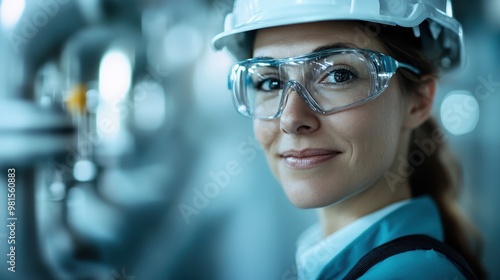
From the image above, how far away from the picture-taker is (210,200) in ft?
7.45

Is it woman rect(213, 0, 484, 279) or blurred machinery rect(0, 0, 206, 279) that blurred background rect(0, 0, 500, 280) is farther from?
woman rect(213, 0, 484, 279)

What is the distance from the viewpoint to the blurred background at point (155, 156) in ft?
6.65

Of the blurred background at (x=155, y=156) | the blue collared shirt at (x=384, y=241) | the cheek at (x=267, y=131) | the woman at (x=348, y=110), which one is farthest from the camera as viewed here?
the blurred background at (x=155, y=156)

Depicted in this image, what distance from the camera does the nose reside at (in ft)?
3.06

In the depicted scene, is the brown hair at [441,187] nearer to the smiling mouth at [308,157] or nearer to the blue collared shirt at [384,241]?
the blue collared shirt at [384,241]

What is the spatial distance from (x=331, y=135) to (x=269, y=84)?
0.21 meters

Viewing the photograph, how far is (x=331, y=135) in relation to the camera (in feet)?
3.14

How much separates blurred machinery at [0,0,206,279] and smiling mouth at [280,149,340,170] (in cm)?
125

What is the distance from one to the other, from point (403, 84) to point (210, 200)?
55.1 inches

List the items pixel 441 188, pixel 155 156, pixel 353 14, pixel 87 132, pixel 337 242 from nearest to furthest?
pixel 353 14, pixel 337 242, pixel 441 188, pixel 87 132, pixel 155 156

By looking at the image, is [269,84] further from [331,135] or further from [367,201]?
[367,201]

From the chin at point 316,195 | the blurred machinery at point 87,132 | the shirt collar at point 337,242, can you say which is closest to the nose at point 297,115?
the chin at point 316,195

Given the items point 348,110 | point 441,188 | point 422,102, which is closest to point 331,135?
point 348,110

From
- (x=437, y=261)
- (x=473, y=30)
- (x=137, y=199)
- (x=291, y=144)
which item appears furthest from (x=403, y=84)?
(x=473, y=30)
